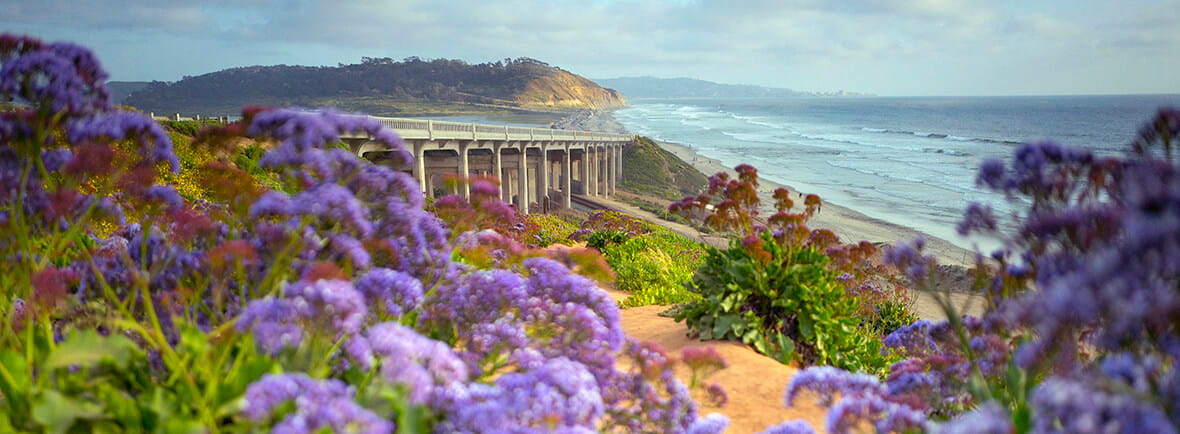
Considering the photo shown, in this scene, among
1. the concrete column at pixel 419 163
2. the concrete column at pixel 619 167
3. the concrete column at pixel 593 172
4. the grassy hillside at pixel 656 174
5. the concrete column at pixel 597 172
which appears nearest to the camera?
the concrete column at pixel 419 163

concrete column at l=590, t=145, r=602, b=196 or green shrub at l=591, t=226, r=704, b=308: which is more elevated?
green shrub at l=591, t=226, r=704, b=308

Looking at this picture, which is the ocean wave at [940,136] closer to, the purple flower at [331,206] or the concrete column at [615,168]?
the concrete column at [615,168]

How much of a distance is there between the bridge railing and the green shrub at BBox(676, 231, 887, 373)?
1587cm

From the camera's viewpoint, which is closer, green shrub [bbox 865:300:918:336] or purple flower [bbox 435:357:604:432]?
purple flower [bbox 435:357:604:432]

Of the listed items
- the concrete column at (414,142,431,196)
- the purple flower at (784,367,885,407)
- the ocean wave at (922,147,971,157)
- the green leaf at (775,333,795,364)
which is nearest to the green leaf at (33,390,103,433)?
the purple flower at (784,367,885,407)

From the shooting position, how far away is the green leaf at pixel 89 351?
7.26 feet

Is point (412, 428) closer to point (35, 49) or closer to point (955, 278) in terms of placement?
point (35, 49)

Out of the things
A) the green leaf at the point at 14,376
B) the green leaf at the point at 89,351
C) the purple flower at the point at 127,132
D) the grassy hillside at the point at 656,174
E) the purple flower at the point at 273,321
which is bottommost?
the grassy hillside at the point at 656,174


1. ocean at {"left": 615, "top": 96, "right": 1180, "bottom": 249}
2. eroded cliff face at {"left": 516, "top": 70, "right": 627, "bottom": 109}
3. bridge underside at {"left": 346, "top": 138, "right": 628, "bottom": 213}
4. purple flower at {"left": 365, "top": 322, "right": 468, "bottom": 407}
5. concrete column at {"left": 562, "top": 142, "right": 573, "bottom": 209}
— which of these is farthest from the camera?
eroded cliff face at {"left": 516, "top": 70, "right": 627, "bottom": 109}

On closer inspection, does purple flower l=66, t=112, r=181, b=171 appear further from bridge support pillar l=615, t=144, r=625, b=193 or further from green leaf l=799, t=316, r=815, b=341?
bridge support pillar l=615, t=144, r=625, b=193

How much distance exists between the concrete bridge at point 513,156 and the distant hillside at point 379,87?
270ft

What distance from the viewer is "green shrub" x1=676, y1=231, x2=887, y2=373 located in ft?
21.0

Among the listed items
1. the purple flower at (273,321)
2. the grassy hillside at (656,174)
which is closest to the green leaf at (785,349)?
the purple flower at (273,321)

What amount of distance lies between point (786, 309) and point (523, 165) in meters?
27.3
